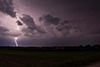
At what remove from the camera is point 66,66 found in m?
12.6

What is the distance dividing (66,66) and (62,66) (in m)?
0.44

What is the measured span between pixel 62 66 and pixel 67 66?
0.56 meters

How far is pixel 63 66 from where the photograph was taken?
12.6 meters

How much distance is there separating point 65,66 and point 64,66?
11 cm

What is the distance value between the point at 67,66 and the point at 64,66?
13.1 inches

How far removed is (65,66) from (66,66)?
11 centimetres

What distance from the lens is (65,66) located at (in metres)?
12.6

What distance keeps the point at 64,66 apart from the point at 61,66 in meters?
0.35

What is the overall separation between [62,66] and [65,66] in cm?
33

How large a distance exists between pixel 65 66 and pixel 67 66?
23 cm

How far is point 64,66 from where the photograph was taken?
41.4 feet

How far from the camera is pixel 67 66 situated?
12617mm

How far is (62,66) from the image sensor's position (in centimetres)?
1264
